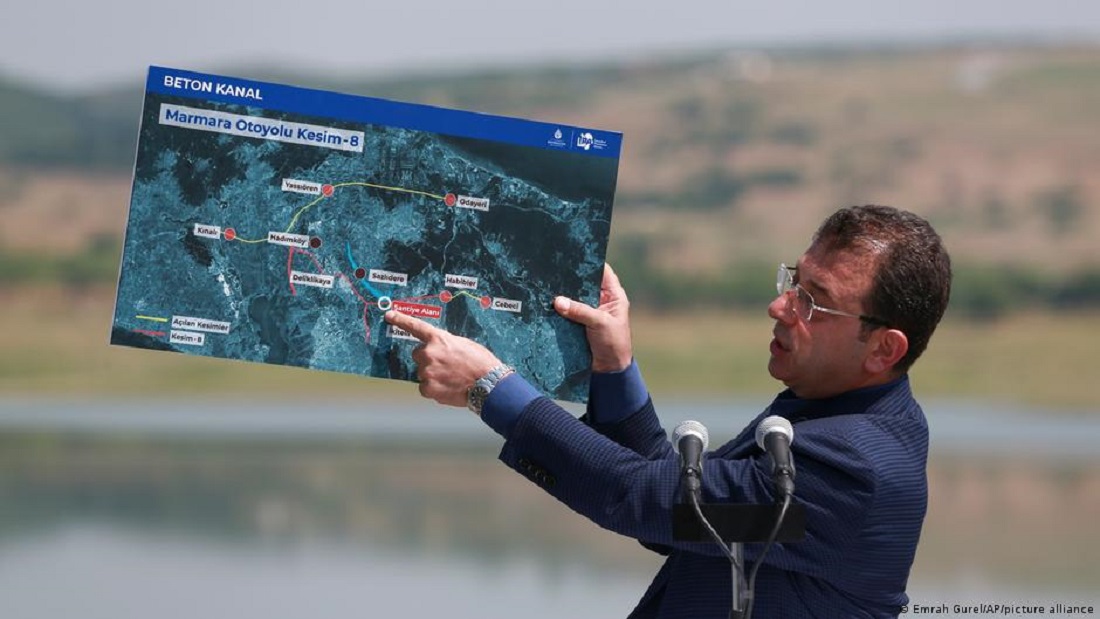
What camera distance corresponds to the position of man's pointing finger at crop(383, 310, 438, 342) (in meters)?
2.61

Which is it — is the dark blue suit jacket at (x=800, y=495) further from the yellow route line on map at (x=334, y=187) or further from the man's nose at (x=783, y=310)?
the yellow route line on map at (x=334, y=187)

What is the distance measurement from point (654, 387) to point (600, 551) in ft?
62.8

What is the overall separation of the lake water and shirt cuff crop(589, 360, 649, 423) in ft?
18.7

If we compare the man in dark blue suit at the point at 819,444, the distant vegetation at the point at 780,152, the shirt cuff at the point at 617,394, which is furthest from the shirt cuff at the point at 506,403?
the distant vegetation at the point at 780,152

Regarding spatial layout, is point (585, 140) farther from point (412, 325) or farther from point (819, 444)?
point (819, 444)

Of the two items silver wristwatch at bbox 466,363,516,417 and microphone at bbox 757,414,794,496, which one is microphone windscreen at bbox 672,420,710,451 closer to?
microphone at bbox 757,414,794,496

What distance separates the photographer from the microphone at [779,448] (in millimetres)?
2230

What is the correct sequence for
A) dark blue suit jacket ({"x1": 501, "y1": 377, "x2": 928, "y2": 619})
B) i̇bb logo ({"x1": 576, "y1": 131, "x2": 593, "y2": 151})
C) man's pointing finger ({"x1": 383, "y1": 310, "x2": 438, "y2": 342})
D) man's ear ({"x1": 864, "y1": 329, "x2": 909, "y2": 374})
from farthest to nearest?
i̇bb logo ({"x1": 576, "y1": 131, "x2": 593, "y2": 151}) < man's pointing finger ({"x1": 383, "y1": 310, "x2": 438, "y2": 342}) < man's ear ({"x1": 864, "y1": 329, "x2": 909, "y2": 374}) < dark blue suit jacket ({"x1": 501, "y1": 377, "x2": 928, "y2": 619})

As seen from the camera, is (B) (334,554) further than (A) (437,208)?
Yes

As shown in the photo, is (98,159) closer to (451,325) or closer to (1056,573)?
(1056,573)

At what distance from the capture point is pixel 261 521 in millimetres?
12484

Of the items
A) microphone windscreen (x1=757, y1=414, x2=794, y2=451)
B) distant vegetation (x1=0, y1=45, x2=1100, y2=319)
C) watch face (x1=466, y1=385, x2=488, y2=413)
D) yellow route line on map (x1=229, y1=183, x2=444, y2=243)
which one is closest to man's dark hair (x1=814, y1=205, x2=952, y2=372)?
microphone windscreen (x1=757, y1=414, x2=794, y2=451)

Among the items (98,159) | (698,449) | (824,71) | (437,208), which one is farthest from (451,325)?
(824,71)

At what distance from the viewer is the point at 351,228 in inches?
106
